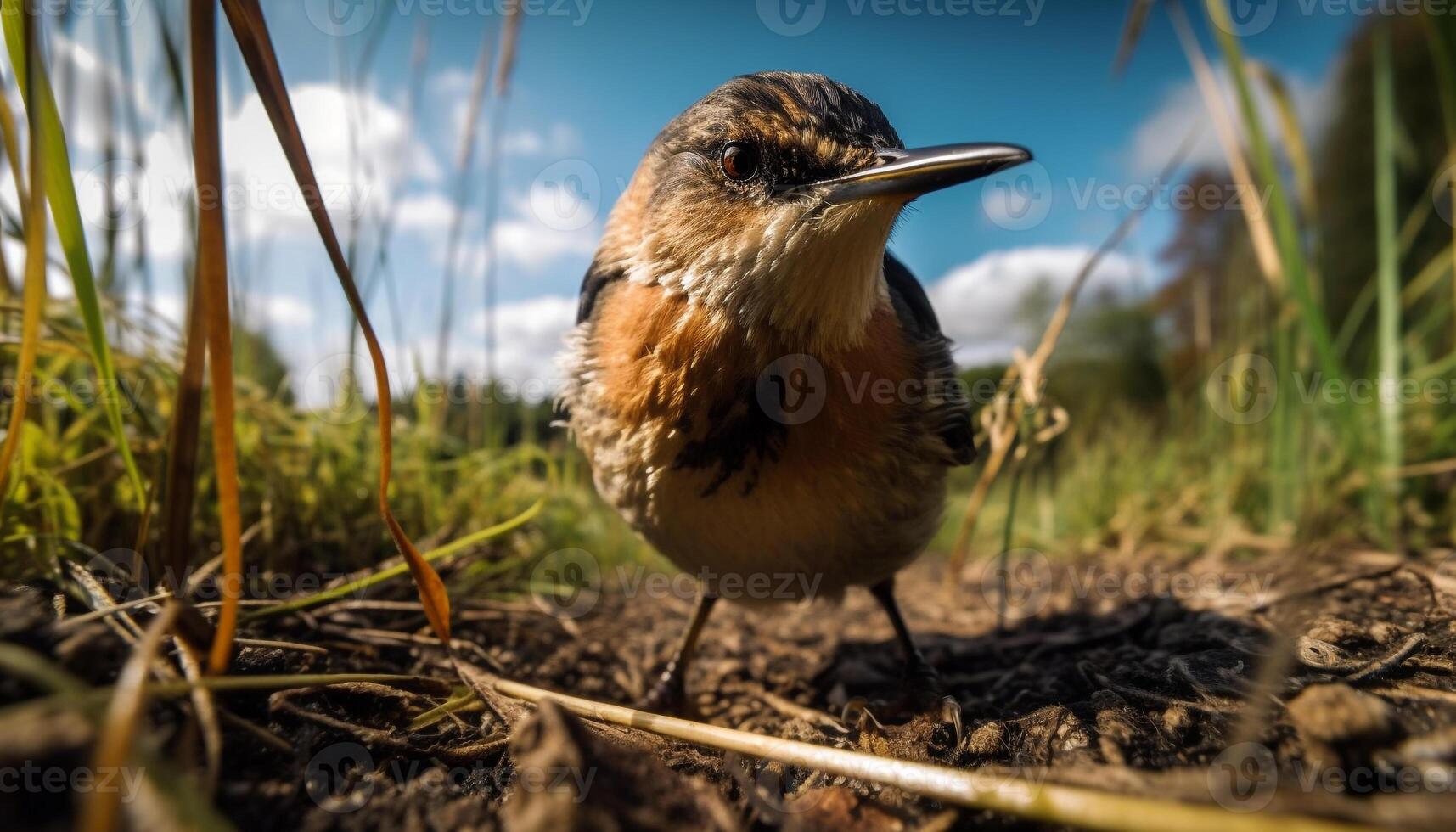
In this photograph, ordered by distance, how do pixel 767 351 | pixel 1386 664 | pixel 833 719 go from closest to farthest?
pixel 1386 664 < pixel 767 351 < pixel 833 719

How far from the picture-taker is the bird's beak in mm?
1771

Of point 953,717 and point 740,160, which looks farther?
point 740,160

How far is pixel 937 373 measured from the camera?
271 centimetres

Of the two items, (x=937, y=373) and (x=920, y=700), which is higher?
(x=937, y=373)

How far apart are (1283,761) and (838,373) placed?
141 cm

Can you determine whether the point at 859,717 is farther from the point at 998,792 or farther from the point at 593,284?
the point at 593,284

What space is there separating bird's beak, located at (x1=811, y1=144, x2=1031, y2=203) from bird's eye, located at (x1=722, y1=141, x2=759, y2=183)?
253 mm

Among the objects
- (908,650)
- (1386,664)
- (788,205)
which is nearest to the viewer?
(1386,664)

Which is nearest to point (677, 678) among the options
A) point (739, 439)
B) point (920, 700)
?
point (920, 700)

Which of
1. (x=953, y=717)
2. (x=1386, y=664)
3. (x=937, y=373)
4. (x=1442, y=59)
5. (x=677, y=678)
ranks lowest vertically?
(x=677, y=678)

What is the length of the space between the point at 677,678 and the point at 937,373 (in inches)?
64.2

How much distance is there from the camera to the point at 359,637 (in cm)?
222

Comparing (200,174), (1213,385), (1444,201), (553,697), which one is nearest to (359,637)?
(553,697)

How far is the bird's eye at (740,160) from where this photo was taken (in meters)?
2.22
